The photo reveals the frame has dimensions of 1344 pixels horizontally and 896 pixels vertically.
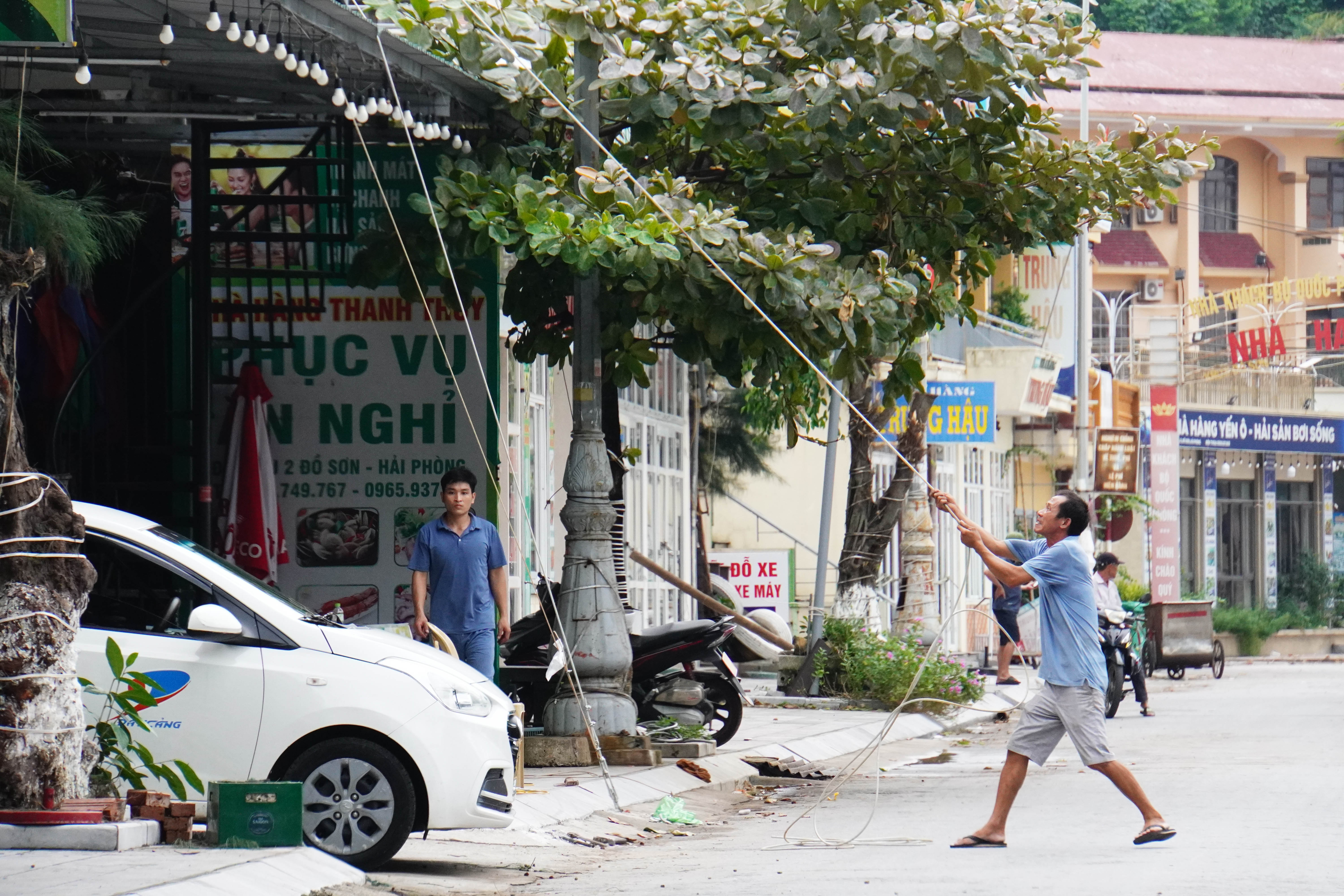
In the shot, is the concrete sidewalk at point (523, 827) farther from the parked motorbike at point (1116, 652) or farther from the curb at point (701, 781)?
the parked motorbike at point (1116, 652)

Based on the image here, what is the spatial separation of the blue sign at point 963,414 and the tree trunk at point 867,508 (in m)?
3.75

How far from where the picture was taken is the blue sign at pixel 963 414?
992 inches

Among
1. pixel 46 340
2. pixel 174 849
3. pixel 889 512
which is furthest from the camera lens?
pixel 889 512

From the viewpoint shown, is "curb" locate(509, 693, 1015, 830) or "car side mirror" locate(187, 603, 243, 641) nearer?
"car side mirror" locate(187, 603, 243, 641)

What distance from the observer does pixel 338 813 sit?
8.77 meters

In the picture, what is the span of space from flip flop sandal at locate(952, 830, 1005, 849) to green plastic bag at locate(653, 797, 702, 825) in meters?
2.23

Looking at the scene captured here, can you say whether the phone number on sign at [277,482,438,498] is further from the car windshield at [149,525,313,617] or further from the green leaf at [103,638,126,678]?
the green leaf at [103,638,126,678]

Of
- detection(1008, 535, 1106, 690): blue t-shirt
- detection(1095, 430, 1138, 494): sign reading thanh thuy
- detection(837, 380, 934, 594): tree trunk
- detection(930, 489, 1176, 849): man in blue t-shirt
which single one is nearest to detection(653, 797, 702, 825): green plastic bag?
detection(930, 489, 1176, 849): man in blue t-shirt

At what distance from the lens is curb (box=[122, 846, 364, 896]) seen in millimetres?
7250

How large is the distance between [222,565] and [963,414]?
1746cm

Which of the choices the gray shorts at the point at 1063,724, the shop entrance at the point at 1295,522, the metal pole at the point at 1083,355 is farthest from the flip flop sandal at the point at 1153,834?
the shop entrance at the point at 1295,522

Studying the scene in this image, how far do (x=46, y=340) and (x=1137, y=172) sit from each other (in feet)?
25.6

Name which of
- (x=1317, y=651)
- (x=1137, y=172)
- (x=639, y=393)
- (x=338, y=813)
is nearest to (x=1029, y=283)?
(x=1317, y=651)

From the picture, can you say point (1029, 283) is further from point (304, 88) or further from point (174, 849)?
point (174, 849)
